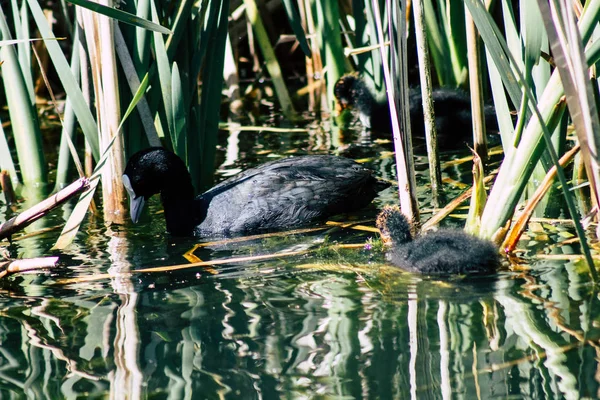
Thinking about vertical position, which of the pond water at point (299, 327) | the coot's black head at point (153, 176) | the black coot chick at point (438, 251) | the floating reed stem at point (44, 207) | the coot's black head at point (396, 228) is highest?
the coot's black head at point (153, 176)

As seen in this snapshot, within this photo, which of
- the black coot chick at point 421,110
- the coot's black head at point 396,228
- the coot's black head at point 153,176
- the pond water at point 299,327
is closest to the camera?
the pond water at point 299,327

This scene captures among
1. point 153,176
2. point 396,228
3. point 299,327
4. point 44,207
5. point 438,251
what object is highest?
point 153,176

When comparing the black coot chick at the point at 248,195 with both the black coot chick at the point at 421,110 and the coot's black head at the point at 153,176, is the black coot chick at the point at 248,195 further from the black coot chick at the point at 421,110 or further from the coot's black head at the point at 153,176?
the black coot chick at the point at 421,110

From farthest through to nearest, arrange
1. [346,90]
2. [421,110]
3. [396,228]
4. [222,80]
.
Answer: [346,90], [421,110], [222,80], [396,228]

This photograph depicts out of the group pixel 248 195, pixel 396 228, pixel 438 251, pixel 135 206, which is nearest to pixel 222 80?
pixel 248 195

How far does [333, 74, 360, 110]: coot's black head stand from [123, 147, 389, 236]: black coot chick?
7.20 ft

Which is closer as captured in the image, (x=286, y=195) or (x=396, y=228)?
(x=396, y=228)

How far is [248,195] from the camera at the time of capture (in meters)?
4.93

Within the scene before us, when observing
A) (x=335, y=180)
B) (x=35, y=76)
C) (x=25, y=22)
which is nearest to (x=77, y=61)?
(x=25, y=22)

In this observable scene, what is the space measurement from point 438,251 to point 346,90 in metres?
3.92

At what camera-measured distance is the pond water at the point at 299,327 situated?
8.71 ft

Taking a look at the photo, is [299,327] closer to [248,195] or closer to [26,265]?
[26,265]

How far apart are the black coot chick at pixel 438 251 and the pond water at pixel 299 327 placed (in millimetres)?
58

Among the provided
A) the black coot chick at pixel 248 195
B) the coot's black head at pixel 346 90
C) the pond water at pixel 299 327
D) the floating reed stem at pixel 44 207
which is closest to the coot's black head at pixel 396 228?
the pond water at pixel 299 327
